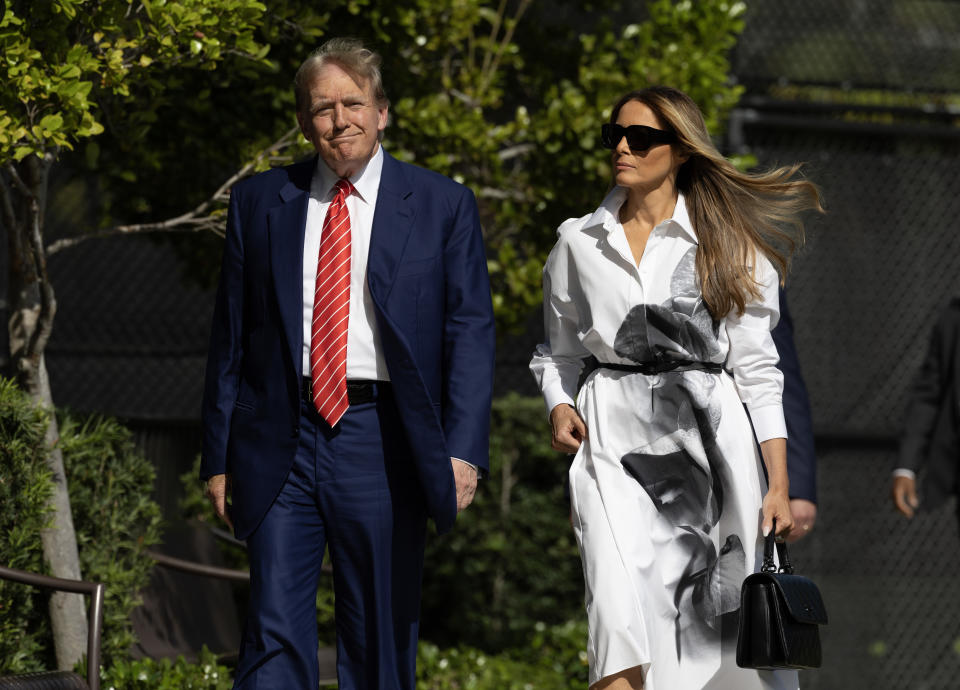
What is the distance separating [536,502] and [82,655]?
2.90 metres

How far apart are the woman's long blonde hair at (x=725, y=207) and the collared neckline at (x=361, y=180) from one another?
2.31 ft

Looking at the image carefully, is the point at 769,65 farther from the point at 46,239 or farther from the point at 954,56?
the point at 46,239

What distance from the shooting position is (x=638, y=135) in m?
3.63

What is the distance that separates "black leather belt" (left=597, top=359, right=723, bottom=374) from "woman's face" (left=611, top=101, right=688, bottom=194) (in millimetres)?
512

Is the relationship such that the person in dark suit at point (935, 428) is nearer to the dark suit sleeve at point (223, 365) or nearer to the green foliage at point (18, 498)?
the dark suit sleeve at point (223, 365)

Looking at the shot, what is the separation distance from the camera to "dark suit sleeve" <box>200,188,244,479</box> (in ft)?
11.2

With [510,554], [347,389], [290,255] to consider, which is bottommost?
[510,554]

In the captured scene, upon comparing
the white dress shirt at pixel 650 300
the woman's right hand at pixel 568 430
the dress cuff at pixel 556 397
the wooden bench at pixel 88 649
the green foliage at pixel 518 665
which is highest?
the white dress shirt at pixel 650 300

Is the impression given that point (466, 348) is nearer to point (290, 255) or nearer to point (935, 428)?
point (290, 255)

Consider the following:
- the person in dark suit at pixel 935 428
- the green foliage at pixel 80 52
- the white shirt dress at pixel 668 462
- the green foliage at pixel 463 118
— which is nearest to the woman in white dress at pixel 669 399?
the white shirt dress at pixel 668 462

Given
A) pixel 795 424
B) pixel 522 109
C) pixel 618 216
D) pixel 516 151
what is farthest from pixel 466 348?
pixel 516 151

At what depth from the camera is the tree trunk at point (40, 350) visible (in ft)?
13.9

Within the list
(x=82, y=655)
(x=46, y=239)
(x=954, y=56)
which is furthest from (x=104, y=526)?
(x=954, y=56)

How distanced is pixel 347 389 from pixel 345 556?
0.45m
